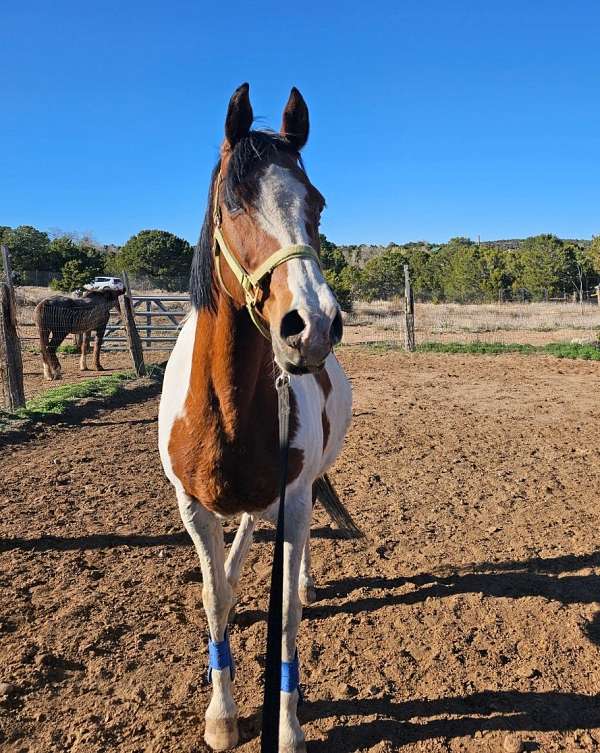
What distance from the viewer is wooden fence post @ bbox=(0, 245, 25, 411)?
294 inches

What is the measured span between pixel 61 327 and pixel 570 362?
11715mm

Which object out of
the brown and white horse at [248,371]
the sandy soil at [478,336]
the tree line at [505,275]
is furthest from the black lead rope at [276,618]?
the tree line at [505,275]

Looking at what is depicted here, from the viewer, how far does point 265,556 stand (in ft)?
12.6

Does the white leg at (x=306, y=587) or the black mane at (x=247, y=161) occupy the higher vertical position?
the black mane at (x=247, y=161)

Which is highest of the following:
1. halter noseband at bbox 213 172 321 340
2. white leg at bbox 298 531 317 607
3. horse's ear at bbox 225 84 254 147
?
horse's ear at bbox 225 84 254 147

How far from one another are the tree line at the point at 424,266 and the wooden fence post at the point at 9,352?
2486cm

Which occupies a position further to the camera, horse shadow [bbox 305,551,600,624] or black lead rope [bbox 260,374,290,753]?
horse shadow [bbox 305,551,600,624]

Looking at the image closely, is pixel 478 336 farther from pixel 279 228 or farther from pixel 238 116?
pixel 279 228

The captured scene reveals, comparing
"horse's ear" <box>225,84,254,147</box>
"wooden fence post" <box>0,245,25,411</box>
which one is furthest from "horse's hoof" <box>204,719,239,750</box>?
"wooden fence post" <box>0,245,25,411</box>

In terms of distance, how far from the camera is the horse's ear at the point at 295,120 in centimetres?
190

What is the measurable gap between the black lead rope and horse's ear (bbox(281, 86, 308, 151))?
2.83 ft

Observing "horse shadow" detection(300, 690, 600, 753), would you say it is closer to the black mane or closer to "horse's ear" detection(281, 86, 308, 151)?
the black mane

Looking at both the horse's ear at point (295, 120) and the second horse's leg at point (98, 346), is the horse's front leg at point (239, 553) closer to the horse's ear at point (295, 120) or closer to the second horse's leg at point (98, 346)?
the horse's ear at point (295, 120)

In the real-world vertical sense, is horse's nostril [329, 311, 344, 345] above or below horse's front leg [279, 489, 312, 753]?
above
